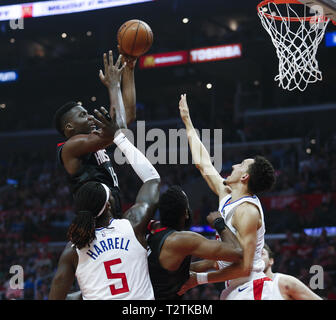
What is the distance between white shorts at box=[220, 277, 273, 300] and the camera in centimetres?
417

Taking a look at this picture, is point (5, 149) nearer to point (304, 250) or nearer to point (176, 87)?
point (176, 87)

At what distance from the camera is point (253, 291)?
13.7 feet

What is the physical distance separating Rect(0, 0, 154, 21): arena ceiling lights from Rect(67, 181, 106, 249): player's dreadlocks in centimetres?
1040

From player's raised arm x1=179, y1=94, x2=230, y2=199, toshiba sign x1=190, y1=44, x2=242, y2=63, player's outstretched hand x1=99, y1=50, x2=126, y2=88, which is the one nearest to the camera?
player's outstretched hand x1=99, y1=50, x2=126, y2=88

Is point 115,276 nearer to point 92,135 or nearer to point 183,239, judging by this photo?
point 183,239

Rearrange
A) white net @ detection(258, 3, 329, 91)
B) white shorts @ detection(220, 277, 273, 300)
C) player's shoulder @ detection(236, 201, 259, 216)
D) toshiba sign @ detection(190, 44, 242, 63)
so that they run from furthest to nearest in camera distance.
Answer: toshiba sign @ detection(190, 44, 242, 63) < white net @ detection(258, 3, 329, 91) < white shorts @ detection(220, 277, 273, 300) < player's shoulder @ detection(236, 201, 259, 216)

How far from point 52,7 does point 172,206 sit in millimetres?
11654

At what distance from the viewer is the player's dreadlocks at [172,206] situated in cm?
369

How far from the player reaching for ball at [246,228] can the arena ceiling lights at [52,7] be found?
9.85m

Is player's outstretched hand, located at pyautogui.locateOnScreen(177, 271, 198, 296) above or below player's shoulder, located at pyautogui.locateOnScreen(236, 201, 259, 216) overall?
below

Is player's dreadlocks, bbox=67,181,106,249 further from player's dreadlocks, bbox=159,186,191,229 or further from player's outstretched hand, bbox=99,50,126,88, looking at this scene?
player's outstretched hand, bbox=99,50,126,88

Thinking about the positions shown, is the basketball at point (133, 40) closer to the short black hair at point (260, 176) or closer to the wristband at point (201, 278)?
the short black hair at point (260, 176)

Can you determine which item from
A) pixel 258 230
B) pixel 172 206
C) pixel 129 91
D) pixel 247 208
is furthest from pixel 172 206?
pixel 129 91

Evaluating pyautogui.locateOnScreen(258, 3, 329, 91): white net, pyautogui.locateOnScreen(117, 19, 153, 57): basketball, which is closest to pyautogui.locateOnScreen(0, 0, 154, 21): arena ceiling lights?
pyautogui.locateOnScreen(258, 3, 329, 91): white net
